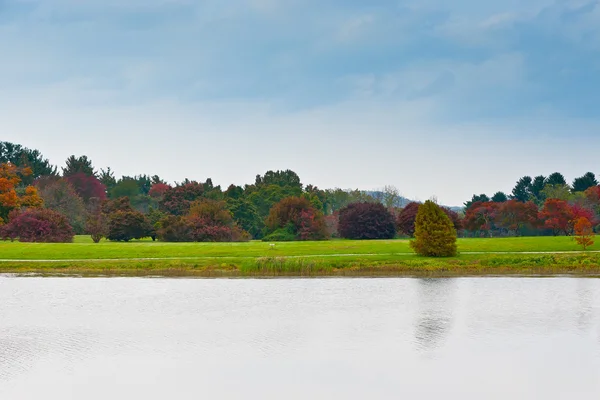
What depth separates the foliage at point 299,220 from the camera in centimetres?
8500

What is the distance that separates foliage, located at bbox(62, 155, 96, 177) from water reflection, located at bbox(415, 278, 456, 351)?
385 feet

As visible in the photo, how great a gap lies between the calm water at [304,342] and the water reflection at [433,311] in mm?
79

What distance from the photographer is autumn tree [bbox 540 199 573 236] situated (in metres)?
83.3

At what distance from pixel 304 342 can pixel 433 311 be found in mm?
8809

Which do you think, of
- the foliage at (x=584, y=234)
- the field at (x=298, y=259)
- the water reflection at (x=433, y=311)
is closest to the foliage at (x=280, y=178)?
the field at (x=298, y=259)

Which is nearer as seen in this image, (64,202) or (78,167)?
(64,202)

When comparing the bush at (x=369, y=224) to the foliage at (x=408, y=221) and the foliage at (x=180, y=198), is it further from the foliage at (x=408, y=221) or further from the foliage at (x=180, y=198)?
the foliage at (x=180, y=198)

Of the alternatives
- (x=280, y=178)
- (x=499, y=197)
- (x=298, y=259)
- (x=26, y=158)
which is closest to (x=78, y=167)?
(x=26, y=158)

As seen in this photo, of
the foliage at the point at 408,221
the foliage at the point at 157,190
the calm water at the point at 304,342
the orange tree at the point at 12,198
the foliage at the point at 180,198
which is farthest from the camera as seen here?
the foliage at the point at 157,190

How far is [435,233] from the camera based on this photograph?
55812 millimetres

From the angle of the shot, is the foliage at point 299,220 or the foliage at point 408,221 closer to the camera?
the foliage at point 408,221

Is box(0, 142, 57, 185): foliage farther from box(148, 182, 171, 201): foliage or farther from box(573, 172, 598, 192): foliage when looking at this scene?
box(573, 172, 598, 192): foliage

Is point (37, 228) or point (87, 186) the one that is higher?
point (87, 186)

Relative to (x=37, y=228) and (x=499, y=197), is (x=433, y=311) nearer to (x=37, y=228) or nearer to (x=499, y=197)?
(x=37, y=228)
